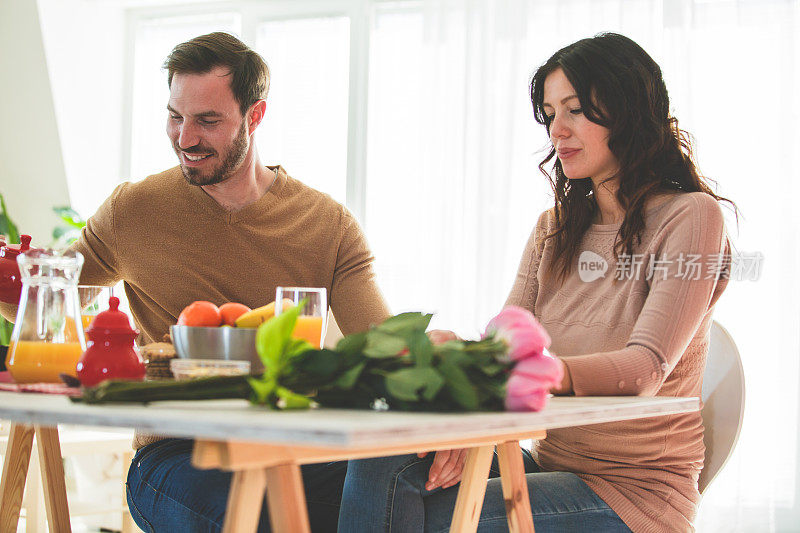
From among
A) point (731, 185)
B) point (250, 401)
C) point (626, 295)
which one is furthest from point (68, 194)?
point (250, 401)

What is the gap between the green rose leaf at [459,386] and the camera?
0.79 meters

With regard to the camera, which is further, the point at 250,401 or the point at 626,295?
the point at 626,295

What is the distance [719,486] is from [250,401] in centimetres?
287

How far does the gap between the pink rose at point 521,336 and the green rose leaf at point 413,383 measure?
0.10 meters

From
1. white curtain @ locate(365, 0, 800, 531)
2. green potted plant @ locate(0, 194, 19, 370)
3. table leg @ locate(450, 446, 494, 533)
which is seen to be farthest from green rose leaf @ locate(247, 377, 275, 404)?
green potted plant @ locate(0, 194, 19, 370)

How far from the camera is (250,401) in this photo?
823mm

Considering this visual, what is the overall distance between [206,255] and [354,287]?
32cm

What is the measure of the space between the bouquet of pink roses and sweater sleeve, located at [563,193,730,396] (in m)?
0.33

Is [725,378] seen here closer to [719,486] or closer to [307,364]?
[307,364]

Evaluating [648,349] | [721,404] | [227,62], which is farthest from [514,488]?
[227,62]

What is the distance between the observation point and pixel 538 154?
3.64m

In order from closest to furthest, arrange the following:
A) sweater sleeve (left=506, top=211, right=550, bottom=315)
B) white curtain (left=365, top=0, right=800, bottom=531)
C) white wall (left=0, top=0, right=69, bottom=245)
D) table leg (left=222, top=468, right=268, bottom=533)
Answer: table leg (left=222, top=468, right=268, bottom=533) → sweater sleeve (left=506, top=211, right=550, bottom=315) → white curtain (left=365, top=0, right=800, bottom=531) → white wall (left=0, top=0, right=69, bottom=245)

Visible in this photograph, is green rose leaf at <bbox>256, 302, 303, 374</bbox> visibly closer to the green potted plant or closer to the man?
the man

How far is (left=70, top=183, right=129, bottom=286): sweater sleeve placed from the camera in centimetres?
178
